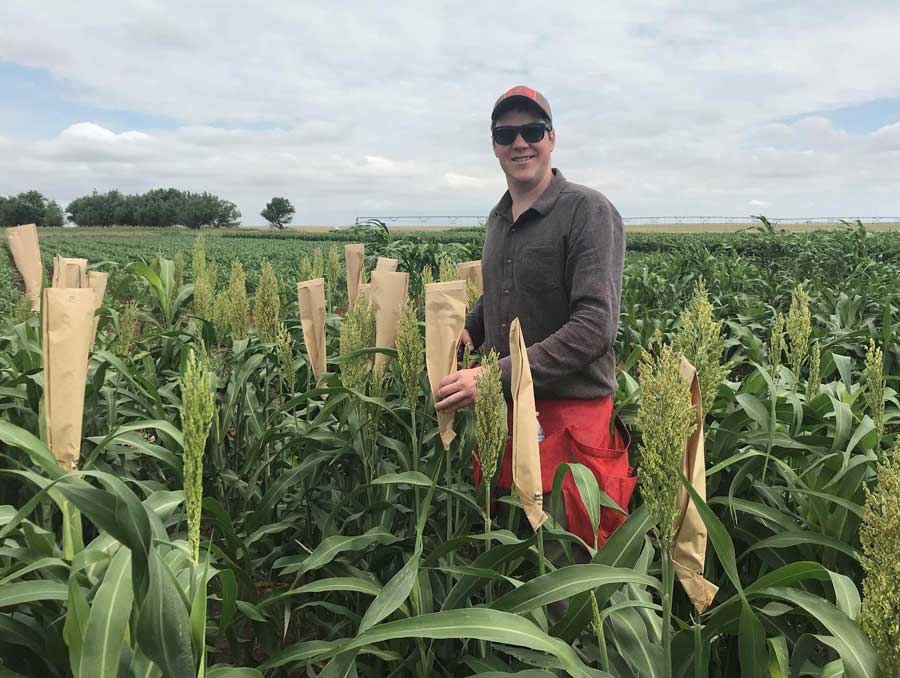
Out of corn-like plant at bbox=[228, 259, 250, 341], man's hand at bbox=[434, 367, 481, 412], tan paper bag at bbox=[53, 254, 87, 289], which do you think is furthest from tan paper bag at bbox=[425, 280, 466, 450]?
tan paper bag at bbox=[53, 254, 87, 289]

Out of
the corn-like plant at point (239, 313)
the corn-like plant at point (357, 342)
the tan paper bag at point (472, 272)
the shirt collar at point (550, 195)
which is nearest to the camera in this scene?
the corn-like plant at point (357, 342)

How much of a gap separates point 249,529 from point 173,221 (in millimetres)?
96443

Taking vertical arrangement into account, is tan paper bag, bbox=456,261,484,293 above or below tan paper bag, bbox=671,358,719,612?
above

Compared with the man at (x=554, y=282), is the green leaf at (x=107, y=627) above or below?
below

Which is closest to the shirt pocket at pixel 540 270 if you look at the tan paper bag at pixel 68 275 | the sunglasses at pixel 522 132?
the sunglasses at pixel 522 132

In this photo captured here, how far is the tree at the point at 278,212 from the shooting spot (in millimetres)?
100125

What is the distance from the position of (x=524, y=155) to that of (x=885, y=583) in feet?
6.18

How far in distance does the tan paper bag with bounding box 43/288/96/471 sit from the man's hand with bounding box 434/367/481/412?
2.97ft

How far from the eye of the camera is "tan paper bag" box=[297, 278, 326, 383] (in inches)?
86.8

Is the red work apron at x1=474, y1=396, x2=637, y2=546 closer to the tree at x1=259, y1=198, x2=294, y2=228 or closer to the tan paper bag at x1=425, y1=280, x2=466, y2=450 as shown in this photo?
the tan paper bag at x1=425, y1=280, x2=466, y2=450

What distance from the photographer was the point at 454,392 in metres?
1.63

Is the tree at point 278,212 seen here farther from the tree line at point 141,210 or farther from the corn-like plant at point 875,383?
the corn-like plant at point 875,383

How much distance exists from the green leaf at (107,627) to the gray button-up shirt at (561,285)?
1253mm

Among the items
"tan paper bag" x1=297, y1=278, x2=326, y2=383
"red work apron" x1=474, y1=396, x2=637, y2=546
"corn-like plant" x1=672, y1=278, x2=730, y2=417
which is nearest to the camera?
"corn-like plant" x1=672, y1=278, x2=730, y2=417
